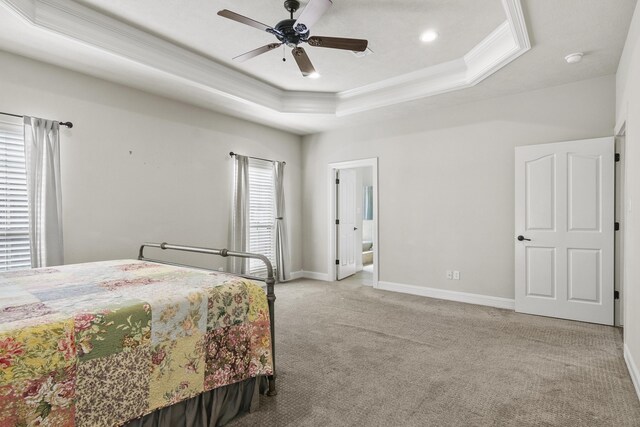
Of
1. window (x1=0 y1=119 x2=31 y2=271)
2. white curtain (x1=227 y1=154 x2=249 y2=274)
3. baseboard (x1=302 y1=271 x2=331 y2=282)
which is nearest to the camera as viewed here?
window (x1=0 y1=119 x2=31 y2=271)

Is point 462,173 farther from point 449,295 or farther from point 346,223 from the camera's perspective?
point 346,223

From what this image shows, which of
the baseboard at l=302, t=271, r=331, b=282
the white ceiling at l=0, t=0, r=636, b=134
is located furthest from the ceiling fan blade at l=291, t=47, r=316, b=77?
the baseboard at l=302, t=271, r=331, b=282

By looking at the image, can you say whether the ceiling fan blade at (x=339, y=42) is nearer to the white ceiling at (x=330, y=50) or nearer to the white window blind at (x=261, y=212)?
the white ceiling at (x=330, y=50)

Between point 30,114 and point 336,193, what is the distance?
432 centimetres

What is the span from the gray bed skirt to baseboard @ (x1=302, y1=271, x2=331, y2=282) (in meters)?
3.96

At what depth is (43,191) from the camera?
3.34 m

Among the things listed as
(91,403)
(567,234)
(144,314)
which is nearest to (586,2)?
(567,234)

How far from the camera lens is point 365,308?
439 cm

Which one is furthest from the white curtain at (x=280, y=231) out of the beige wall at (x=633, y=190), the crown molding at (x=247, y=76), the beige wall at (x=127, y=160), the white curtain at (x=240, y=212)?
the beige wall at (x=633, y=190)

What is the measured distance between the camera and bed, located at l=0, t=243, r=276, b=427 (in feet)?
4.39

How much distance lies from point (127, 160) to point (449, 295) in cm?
458

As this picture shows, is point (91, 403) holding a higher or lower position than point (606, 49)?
lower

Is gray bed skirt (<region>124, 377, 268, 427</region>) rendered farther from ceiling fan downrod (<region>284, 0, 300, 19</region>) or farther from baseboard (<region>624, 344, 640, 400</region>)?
ceiling fan downrod (<region>284, 0, 300, 19</region>)

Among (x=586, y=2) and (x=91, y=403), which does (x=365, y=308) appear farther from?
(x=586, y=2)
